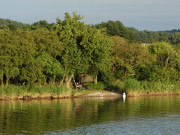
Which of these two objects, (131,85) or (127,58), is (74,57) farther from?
(127,58)

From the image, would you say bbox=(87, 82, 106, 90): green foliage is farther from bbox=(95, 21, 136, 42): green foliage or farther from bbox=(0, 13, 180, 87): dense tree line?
bbox=(95, 21, 136, 42): green foliage

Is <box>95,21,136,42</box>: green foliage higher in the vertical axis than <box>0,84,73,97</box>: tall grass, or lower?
higher

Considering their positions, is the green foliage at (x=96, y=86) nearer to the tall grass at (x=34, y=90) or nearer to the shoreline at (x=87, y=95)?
the shoreline at (x=87, y=95)

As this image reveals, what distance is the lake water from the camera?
95.3 ft

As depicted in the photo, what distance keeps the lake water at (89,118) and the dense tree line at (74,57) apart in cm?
614

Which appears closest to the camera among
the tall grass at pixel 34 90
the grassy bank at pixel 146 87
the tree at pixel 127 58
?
the tall grass at pixel 34 90

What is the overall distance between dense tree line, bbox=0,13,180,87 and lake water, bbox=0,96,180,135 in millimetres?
6138

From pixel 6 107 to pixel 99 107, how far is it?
9.67 metres

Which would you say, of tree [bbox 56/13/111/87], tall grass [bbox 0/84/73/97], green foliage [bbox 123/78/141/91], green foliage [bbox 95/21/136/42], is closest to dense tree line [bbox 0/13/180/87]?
tree [bbox 56/13/111/87]

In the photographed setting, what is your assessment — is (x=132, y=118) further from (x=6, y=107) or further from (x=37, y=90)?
(x=37, y=90)

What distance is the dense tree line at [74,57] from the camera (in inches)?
2016

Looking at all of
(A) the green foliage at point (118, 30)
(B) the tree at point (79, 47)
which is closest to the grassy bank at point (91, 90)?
(B) the tree at point (79, 47)

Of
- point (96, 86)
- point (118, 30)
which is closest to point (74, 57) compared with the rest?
point (96, 86)

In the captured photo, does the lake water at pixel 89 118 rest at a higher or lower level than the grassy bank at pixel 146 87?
lower
